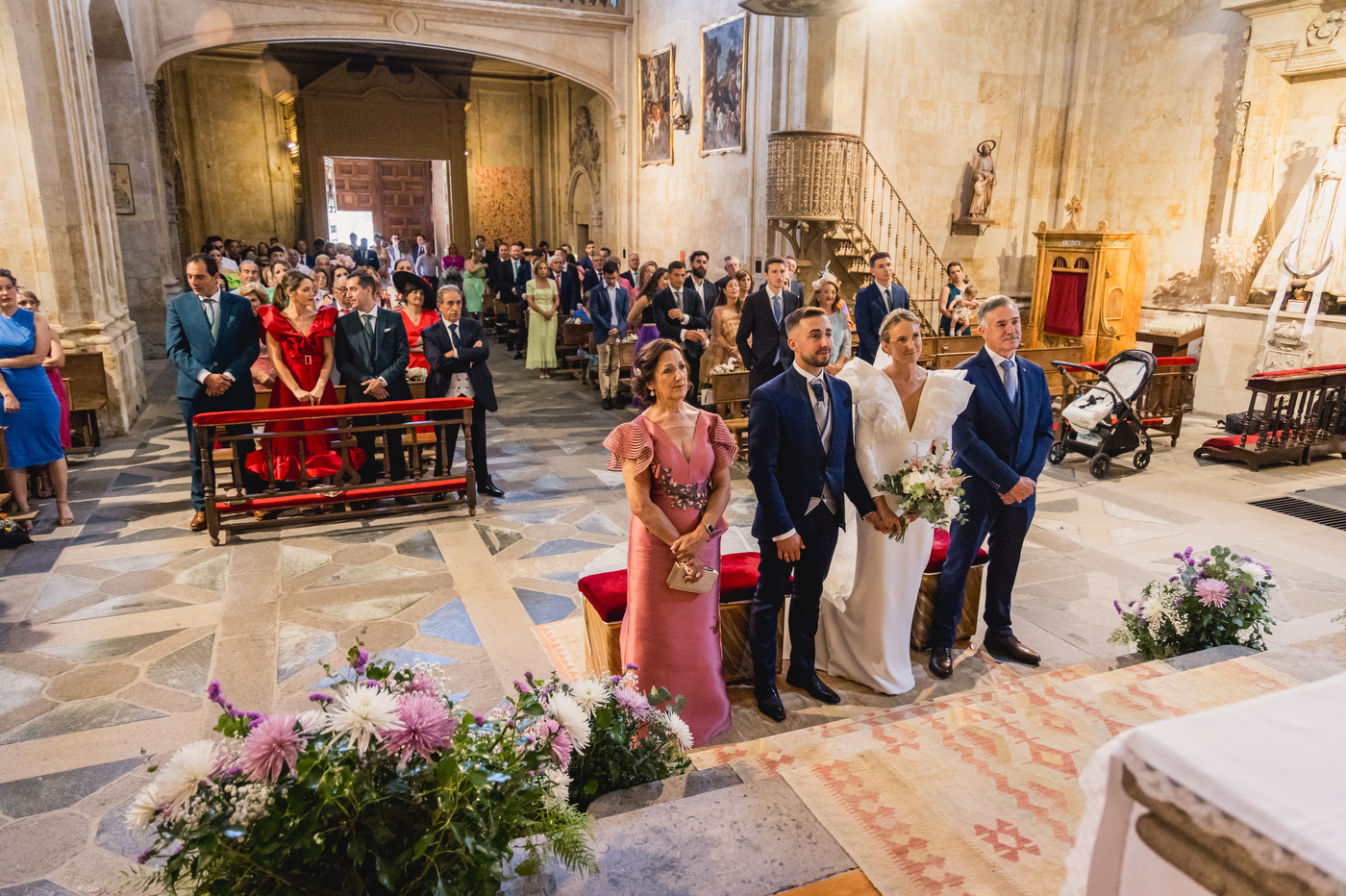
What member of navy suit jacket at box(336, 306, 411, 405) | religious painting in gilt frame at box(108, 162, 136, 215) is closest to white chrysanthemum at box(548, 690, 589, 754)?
navy suit jacket at box(336, 306, 411, 405)

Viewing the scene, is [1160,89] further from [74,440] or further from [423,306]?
[74,440]

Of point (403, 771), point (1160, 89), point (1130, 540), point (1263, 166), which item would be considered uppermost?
point (1160, 89)

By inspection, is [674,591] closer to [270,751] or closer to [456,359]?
[270,751]

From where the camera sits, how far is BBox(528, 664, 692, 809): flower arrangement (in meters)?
2.18

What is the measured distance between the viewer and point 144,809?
5.14 ft

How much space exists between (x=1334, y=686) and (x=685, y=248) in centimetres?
1425

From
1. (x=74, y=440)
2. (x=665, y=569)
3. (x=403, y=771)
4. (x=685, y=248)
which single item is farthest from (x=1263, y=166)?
(x=74, y=440)

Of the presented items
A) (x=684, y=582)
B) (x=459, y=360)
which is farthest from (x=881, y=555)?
(x=459, y=360)

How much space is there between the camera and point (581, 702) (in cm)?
241

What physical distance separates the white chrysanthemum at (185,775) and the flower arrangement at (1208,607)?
3.66 meters

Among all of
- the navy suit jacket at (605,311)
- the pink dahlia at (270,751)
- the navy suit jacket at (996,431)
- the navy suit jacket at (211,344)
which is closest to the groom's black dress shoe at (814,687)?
the navy suit jacket at (996,431)

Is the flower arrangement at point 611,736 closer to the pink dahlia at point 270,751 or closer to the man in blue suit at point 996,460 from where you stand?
the pink dahlia at point 270,751

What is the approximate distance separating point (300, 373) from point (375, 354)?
1.73 ft

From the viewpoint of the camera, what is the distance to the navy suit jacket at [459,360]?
6324 millimetres
